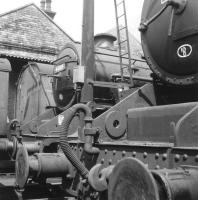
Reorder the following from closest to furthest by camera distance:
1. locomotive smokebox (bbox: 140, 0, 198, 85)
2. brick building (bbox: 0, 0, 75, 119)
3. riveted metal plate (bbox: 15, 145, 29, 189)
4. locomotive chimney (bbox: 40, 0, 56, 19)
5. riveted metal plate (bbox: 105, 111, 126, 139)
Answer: locomotive smokebox (bbox: 140, 0, 198, 85)
riveted metal plate (bbox: 105, 111, 126, 139)
riveted metal plate (bbox: 15, 145, 29, 189)
brick building (bbox: 0, 0, 75, 119)
locomotive chimney (bbox: 40, 0, 56, 19)

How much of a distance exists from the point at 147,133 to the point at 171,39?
2.83ft

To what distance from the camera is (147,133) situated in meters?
3.10

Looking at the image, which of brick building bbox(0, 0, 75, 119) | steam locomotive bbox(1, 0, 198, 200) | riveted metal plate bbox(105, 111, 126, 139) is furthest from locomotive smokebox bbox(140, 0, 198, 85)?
brick building bbox(0, 0, 75, 119)

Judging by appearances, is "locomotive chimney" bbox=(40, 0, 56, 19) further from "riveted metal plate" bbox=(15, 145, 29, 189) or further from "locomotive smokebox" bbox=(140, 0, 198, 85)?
"locomotive smokebox" bbox=(140, 0, 198, 85)

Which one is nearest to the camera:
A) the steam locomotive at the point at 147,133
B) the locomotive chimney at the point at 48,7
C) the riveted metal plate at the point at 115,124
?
the steam locomotive at the point at 147,133

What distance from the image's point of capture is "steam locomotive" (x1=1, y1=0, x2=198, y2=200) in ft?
7.26

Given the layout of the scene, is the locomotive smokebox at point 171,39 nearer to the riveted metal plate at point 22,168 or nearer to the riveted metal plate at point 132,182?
the riveted metal plate at point 132,182

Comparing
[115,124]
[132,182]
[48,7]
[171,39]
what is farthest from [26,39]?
[132,182]

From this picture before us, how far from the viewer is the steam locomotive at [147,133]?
2214 mm

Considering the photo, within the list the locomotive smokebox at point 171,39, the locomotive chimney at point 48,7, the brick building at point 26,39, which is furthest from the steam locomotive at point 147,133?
the locomotive chimney at point 48,7

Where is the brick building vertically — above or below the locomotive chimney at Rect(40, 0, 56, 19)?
below

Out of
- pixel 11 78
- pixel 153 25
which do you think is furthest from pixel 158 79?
pixel 11 78

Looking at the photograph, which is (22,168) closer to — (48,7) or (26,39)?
(26,39)

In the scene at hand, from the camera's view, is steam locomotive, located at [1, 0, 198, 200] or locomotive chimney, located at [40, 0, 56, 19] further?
locomotive chimney, located at [40, 0, 56, 19]
